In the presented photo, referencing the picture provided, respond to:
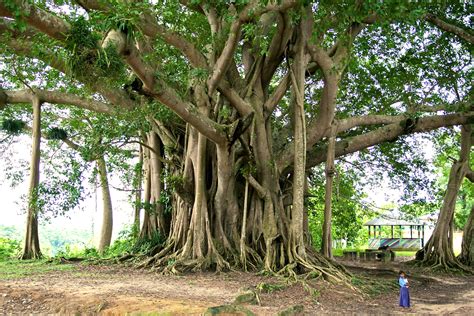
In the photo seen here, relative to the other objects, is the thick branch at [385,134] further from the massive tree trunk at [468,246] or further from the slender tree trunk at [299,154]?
the massive tree trunk at [468,246]

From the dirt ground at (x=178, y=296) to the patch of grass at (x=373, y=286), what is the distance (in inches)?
1.9

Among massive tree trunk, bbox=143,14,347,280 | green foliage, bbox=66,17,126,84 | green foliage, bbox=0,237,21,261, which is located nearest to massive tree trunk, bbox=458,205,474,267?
massive tree trunk, bbox=143,14,347,280

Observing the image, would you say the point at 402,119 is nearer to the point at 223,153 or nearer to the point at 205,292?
the point at 223,153

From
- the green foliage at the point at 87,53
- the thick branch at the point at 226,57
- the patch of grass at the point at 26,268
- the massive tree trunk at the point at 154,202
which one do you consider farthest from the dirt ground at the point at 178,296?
the thick branch at the point at 226,57

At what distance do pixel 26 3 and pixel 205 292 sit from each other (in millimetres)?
4164

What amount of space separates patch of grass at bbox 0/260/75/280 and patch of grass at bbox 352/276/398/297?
5.31 m

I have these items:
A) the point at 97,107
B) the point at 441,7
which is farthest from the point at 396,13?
the point at 97,107

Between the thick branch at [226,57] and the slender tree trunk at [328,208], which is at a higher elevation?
the thick branch at [226,57]

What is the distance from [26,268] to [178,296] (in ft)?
15.0

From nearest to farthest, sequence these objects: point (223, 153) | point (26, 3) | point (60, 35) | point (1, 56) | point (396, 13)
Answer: point (26, 3) < point (60, 35) < point (396, 13) < point (223, 153) < point (1, 56)

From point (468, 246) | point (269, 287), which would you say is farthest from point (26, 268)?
point (468, 246)

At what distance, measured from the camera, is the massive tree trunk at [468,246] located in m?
12.8

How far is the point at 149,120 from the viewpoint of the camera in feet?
31.9

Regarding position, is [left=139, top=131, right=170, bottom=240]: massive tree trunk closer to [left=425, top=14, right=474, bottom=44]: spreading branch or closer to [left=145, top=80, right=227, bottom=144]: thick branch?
[left=145, top=80, right=227, bottom=144]: thick branch
